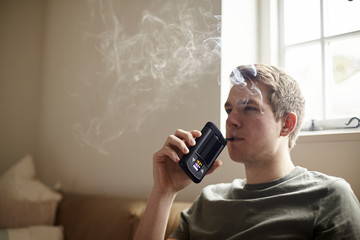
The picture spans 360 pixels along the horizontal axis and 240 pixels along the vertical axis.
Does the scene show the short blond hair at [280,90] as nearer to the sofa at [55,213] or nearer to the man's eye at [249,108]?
the man's eye at [249,108]

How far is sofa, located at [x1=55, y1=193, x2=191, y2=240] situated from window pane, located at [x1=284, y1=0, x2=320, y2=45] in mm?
1070

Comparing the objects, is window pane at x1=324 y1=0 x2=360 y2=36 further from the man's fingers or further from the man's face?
the man's fingers

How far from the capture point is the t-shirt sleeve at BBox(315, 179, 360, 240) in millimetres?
816

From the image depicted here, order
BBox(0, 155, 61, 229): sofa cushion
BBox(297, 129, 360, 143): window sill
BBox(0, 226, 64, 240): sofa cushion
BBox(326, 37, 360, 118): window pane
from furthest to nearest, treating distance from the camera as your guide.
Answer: BBox(0, 155, 61, 229): sofa cushion → BBox(0, 226, 64, 240): sofa cushion → BBox(326, 37, 360, 118): window pane → BBox(297, 129, 360, 143): window sill

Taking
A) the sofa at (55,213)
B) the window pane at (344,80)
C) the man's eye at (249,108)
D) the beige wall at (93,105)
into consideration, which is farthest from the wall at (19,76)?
the window pane at (344,80)

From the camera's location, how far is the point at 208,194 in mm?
1213

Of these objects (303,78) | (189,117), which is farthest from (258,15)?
(189,117)

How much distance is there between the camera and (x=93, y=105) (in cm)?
227

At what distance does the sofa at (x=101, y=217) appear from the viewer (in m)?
1.56

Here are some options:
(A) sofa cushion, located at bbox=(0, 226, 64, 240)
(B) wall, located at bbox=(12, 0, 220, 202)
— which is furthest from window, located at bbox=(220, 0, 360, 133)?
(A) sofa cushion, located at bbox=(0, 226, 64, 240)

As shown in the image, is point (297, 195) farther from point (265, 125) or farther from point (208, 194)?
point (208, 194)

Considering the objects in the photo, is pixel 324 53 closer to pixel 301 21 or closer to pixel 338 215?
pixel 301 21

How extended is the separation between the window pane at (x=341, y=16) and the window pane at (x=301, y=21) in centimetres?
5

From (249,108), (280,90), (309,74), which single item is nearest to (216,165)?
(249,108)
